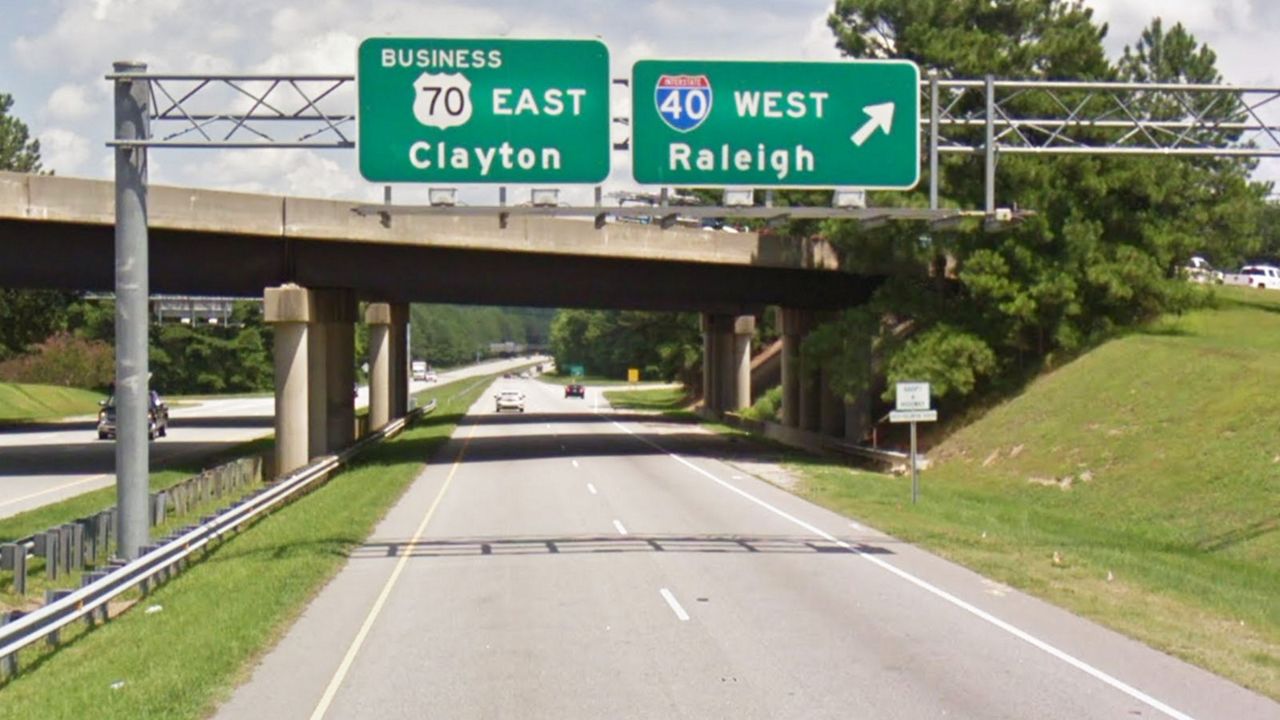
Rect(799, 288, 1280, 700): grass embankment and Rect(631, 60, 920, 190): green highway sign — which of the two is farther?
Rect(631, 60, 920, 190): green highway sign

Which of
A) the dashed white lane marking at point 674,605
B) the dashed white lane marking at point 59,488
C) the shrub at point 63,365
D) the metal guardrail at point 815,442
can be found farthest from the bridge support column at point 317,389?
the shrub at point 63,365

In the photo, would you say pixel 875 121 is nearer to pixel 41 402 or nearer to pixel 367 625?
pixel 367 625

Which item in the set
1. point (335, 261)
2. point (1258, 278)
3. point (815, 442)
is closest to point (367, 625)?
point (335, 261)

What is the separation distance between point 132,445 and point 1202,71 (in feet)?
234

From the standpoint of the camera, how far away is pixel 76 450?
2125 inches

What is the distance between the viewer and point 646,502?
32.6 meters

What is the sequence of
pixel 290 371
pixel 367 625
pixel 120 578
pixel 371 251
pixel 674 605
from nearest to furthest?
1. pixel 367 625
2. pixel 674 605
3. pixel 120 578
4. pixel 290 371
5. pixel 371 251

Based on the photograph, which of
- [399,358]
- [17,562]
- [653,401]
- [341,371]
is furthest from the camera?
[653,401]

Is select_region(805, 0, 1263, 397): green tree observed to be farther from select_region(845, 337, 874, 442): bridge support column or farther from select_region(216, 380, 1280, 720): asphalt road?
select_region(216, 380, 1280, 720): asphalt road

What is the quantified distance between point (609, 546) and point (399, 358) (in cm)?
5462

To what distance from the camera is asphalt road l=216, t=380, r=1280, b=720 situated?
1232 centimetres

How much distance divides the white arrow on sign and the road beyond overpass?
48.7ft

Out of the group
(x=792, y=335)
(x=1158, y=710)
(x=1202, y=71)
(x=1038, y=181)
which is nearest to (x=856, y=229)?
(x=1038, y=181)

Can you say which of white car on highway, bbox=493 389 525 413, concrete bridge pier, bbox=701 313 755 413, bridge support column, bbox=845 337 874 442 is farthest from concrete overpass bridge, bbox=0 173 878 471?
white car on highway, bbox=493 389 525 413
